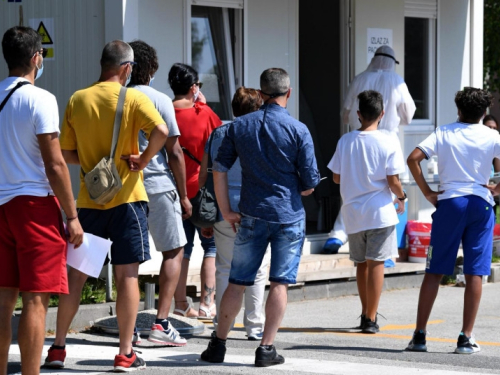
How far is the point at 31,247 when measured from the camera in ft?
18.6

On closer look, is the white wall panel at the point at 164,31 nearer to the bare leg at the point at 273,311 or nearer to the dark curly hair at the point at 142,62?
the dark curly hair at the point at 142,62

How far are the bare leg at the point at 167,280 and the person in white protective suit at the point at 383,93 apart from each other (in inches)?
165

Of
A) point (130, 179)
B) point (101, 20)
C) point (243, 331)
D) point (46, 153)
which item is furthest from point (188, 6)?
point (46, 153)

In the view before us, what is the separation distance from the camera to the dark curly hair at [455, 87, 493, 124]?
7.63 metres

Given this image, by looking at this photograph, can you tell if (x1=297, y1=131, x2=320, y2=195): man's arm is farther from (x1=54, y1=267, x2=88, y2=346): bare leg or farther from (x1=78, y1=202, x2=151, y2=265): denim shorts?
(x1=54, y1=267, x2=88, y2=346): bare leg

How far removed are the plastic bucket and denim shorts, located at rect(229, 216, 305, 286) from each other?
5132 mm

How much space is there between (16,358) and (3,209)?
66.7 inches

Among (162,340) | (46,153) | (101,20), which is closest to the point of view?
(46,153)

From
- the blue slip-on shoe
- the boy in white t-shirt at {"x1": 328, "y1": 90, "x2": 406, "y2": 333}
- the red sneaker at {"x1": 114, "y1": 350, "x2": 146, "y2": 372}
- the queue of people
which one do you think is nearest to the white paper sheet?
the queue of people

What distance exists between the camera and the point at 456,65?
44.4 ft

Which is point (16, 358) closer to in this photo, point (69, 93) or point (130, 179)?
point (130, 179)

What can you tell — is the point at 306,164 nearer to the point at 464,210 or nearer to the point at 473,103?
the point at 464,210

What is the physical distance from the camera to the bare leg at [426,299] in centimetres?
755

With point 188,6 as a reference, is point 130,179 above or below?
below
